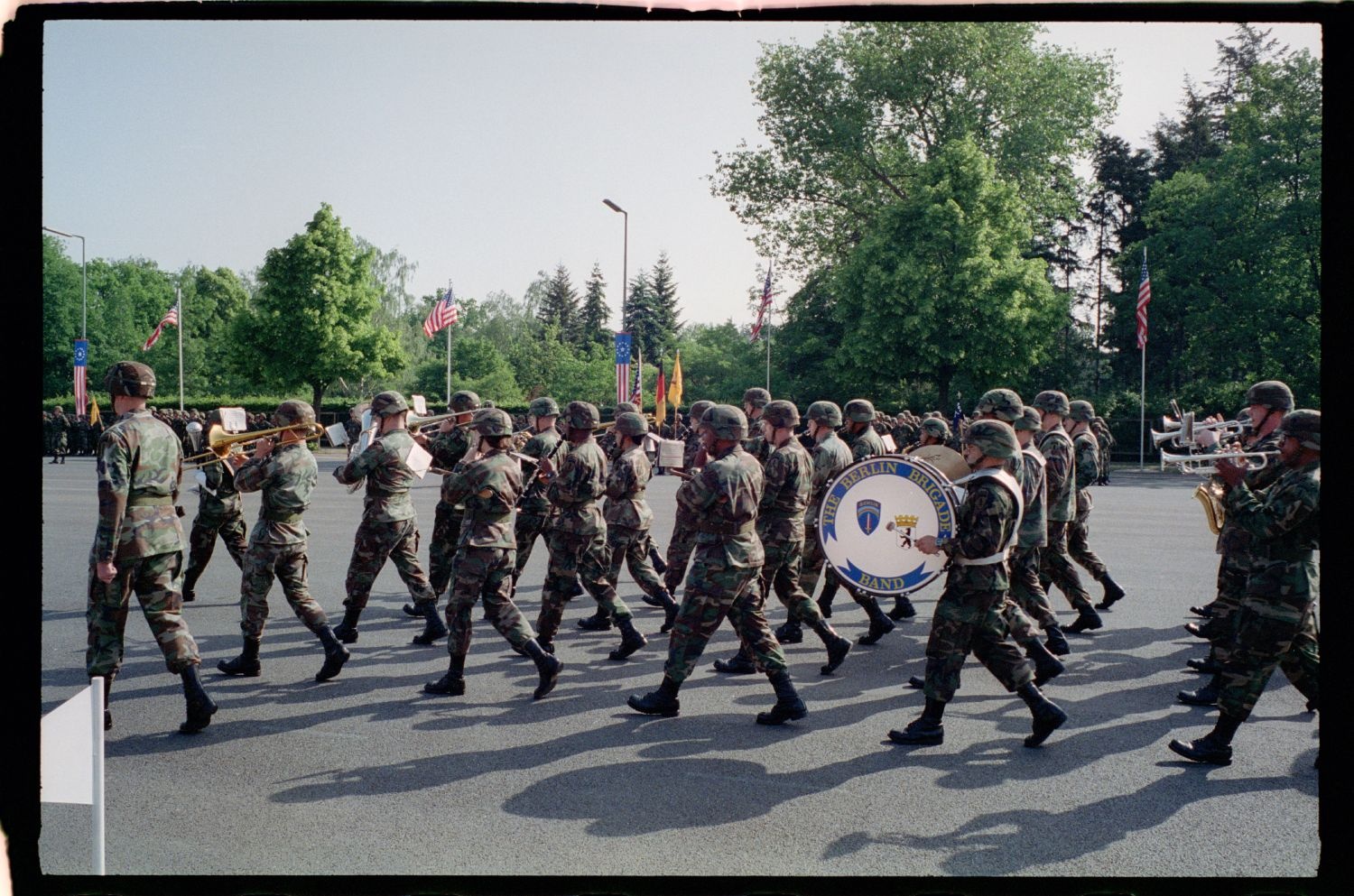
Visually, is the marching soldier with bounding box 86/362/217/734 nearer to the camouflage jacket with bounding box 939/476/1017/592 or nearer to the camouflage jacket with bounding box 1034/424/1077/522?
the camouflage jacket with bounding box 939/476/1017/592

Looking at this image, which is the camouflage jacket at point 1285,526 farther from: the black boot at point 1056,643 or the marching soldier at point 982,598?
the black boot at point 1056,643

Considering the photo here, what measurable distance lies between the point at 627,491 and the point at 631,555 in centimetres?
79

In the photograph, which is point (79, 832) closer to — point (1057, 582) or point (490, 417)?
point (490, 417)

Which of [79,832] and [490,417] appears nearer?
[79,832]

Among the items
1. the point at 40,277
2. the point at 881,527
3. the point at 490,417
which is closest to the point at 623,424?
the point at 490,417

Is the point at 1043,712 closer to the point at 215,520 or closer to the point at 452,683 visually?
the point at 452,683

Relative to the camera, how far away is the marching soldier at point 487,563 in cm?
670

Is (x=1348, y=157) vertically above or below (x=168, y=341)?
below

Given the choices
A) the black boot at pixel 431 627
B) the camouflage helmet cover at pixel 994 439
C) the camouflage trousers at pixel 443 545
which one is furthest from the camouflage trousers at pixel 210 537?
the camouflage helmet cover at pixel 994 439

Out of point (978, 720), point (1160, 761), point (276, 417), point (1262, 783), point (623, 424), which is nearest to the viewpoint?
point (1262, 783)

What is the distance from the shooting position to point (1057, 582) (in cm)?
891

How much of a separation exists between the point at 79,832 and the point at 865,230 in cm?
3913

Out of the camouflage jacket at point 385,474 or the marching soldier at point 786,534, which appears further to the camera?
the camouflage jacket at point 385,474

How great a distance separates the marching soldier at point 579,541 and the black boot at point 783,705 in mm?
1872
